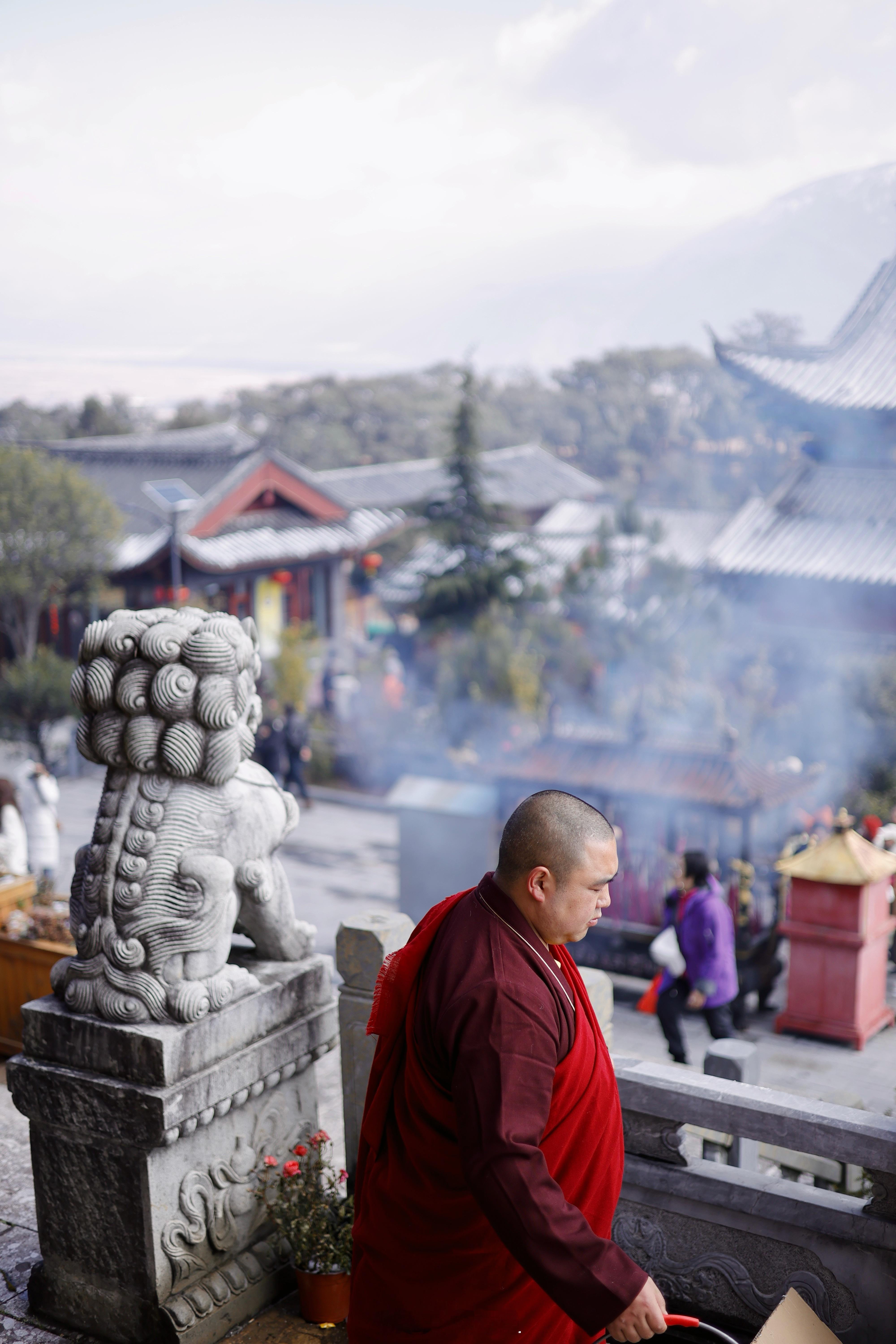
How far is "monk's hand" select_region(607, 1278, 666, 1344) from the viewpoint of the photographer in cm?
174

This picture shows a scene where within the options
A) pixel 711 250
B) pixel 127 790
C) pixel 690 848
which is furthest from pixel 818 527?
pixel 711 250

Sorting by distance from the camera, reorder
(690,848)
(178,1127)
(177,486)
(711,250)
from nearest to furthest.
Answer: (178,1127) < (690,848) < (177,486) < (711,250)

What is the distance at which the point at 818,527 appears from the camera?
522 inches

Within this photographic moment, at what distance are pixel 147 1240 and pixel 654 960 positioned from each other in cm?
515

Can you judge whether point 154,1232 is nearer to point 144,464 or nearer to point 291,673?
point 291,673

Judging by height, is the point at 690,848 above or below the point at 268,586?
below

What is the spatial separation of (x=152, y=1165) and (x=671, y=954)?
10.4 ft

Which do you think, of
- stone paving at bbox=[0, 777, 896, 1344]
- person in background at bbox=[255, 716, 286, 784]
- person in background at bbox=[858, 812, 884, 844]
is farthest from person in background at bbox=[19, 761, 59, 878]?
person in background at bbox=[858, 812, 884, 844]

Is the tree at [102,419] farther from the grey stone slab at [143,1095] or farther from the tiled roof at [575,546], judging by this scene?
the grey stone slab at [143,1095]

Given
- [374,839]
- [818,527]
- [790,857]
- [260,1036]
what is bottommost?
[374,839]

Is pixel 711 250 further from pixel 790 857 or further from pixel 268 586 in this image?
Answer: pixel 790 857

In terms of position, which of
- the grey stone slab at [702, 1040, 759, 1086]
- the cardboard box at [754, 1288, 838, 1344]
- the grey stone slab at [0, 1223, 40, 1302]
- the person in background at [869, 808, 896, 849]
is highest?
the cardboard box at [754, 1288, 838, 1344]

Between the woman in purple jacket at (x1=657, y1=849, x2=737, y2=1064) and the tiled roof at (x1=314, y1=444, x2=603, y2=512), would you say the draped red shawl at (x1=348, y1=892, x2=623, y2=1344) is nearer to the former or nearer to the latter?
the woman in purple jacket at (x1=657, y1=849, x2=737, y2=1064)

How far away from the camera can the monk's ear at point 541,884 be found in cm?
200
